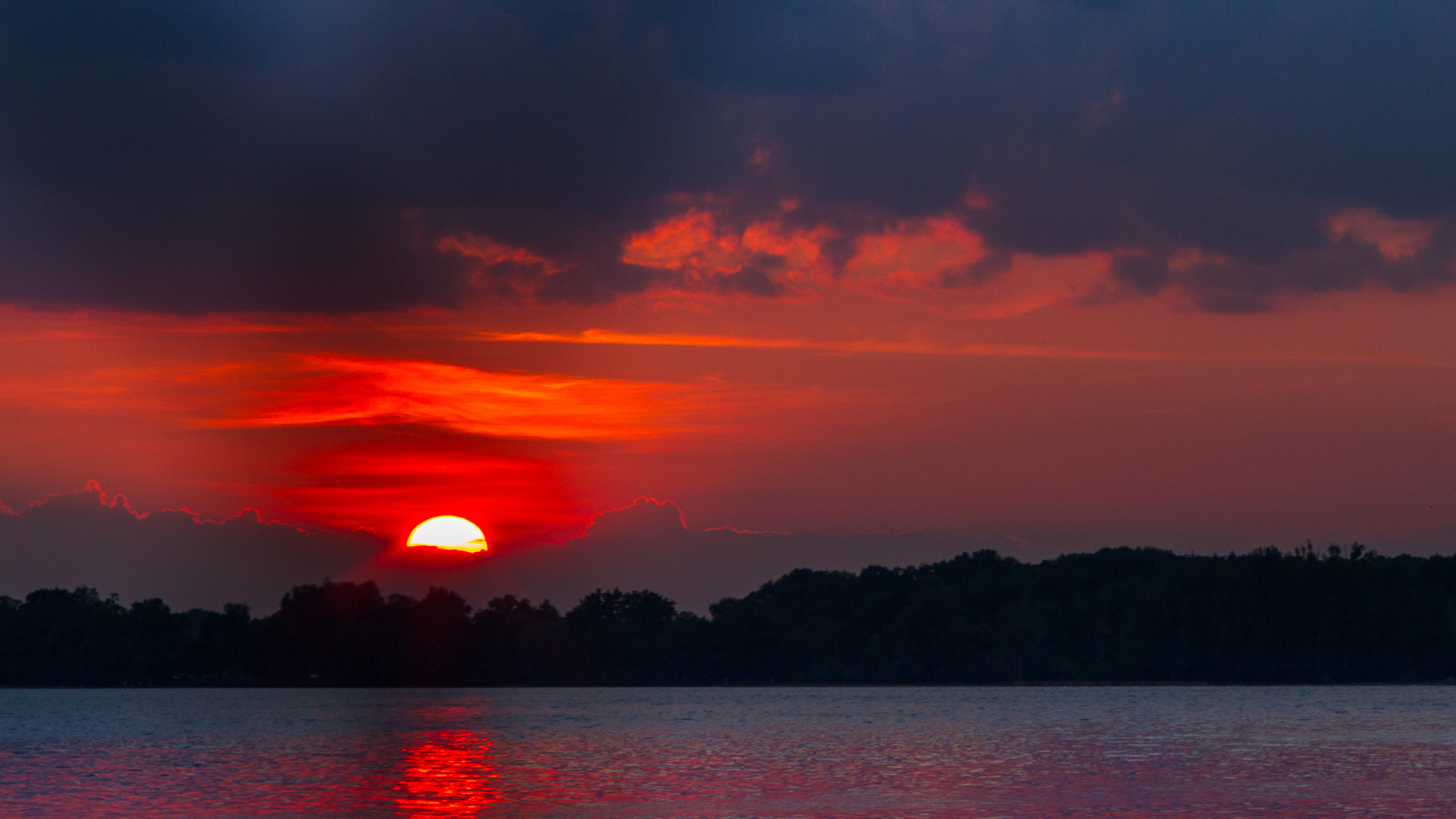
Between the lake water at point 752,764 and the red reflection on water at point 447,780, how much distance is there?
25 centimetres

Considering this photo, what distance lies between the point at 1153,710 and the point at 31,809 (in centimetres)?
11291

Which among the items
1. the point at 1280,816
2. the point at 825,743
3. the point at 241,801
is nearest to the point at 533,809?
the point at 241,801

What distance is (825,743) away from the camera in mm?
89000

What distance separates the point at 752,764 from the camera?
71.6 m

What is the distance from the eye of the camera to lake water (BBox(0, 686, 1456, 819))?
171ft

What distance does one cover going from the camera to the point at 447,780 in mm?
64938

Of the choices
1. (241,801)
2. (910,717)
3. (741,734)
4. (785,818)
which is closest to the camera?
(785,818)

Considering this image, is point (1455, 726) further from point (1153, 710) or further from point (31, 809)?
point (31, 809)

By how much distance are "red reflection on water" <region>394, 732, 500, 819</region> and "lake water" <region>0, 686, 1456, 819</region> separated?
0.82 feet

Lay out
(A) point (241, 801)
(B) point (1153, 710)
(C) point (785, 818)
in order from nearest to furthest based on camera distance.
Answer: (C) point (785, 818)
(A) point (241, 801)
(B) point (1153, 710)

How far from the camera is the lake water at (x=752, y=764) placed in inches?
2053

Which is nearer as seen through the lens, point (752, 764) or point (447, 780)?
point (447, 780)

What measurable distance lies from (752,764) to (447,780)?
1472cm

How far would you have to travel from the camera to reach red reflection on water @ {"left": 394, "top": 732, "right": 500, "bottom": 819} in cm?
5284
